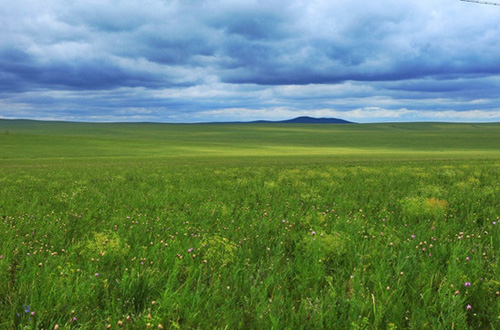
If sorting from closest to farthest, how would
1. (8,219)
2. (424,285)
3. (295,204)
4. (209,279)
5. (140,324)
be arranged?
(140,324) → (424,285) → (209,279) → (8,219) → (295,204)

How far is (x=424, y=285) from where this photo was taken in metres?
3.69

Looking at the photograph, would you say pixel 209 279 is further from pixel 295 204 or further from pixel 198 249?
pixel 295 204

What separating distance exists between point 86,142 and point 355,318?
322ft

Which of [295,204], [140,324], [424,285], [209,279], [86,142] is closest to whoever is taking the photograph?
[140,324]

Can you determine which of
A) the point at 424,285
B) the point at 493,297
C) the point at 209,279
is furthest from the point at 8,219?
the point at 493,297

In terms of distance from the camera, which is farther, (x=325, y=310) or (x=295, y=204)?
(x=295, y=204)

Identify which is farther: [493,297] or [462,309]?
[493,297]

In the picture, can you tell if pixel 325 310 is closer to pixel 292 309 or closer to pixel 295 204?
pixel 292 309

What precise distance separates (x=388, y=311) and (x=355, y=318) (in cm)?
40

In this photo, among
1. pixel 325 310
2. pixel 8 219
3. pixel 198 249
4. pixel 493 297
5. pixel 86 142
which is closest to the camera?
pixel 325 310

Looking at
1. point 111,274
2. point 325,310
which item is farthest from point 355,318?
point 111,274

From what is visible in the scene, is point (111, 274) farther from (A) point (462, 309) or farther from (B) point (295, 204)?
(B) point (295, 204)

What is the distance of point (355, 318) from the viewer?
3.00 m

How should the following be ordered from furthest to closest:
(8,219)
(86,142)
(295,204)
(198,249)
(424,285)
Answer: (86,142) → (295,204) → (8,219) → (198,249) → (424,285)
